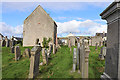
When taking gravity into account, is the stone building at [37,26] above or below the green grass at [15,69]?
above

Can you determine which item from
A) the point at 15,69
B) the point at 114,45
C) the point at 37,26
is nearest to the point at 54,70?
the point at 15,69

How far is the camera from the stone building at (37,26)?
2242 centimetres

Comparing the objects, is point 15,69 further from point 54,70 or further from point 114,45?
point 114,45

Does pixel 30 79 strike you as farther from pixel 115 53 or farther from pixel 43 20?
pixel 43 20

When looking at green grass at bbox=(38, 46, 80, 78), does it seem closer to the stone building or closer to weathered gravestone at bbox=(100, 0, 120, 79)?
weathered gravestone at bbox=(100, 0, 120, 79)

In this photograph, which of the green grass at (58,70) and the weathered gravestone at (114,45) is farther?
the green grass at (58,70)

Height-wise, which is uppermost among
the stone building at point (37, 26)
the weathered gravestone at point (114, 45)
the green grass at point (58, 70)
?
the stone building at point (37, 26)

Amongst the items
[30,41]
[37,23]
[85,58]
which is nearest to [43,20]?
[37,23]

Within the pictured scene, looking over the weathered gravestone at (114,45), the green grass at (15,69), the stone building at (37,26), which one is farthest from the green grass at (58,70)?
the stone building at (37,26)

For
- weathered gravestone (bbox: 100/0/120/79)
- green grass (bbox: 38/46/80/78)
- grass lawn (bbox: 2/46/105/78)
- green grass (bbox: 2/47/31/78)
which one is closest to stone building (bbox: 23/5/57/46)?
green grass (bbox: 2/47/31/78)

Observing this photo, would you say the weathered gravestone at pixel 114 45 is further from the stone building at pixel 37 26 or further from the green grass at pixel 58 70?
the stone building at pixel 37 26

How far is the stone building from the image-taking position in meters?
22.4

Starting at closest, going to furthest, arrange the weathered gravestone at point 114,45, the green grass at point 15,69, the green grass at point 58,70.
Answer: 1. the weathered gravestone at point 114,45
2. the green grass at point 58,70
3. the green grass at point 15,69

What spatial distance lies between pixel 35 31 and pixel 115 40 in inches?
838
